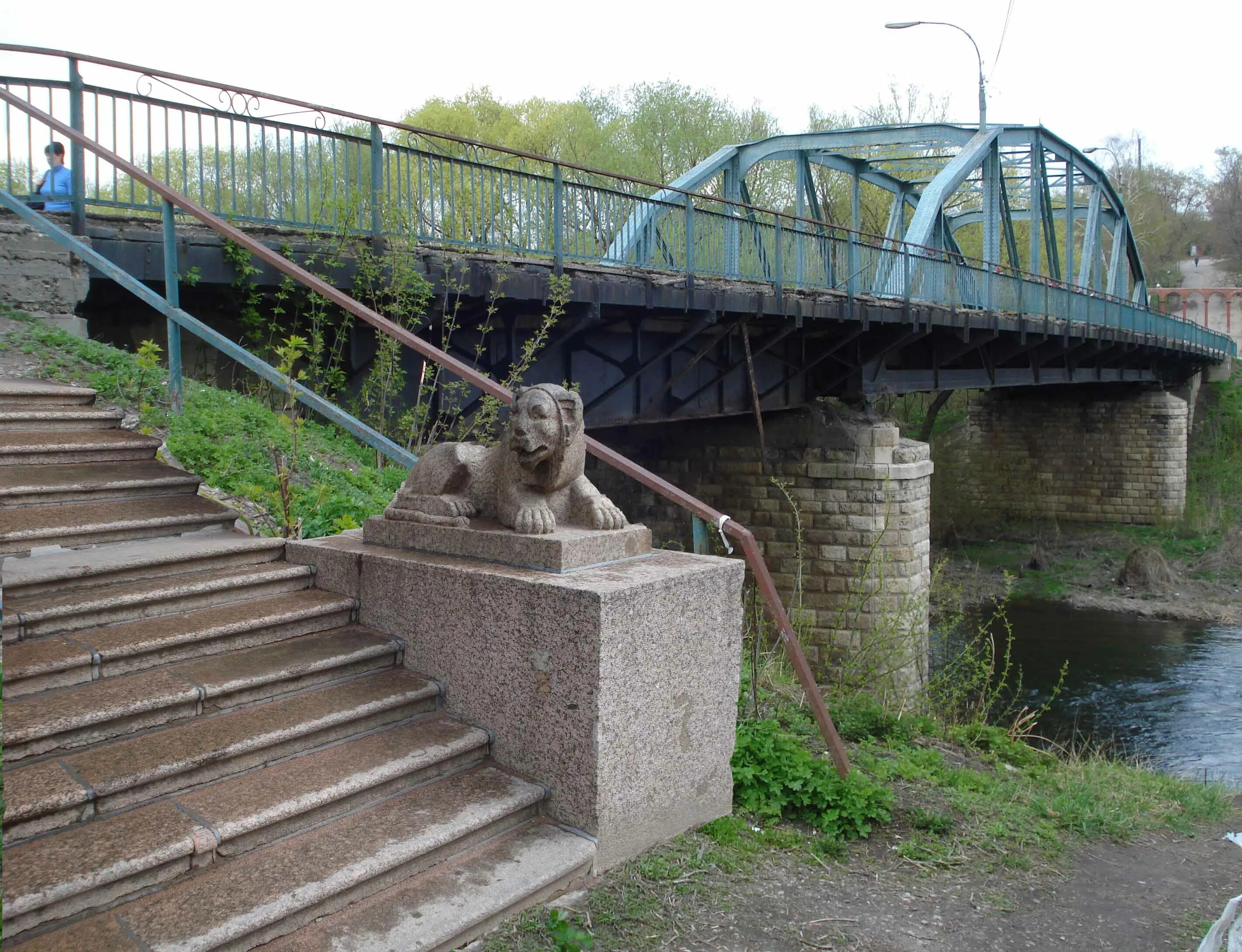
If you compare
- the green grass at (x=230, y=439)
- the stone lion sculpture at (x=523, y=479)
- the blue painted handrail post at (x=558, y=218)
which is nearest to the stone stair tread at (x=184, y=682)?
the stone lion sculpture at (x=523, y=479)

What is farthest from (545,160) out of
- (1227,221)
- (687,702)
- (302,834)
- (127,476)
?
(1227,221)

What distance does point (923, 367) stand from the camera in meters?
18.8

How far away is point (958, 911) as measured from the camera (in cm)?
371

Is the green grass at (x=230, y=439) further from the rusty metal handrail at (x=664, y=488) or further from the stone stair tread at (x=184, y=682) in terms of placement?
the stone stair tread at (x=184, y=682)

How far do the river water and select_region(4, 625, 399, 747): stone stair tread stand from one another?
939cm

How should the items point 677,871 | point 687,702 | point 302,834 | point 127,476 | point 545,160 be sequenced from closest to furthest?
point 302,834
point 677,871
point 687,702
point 127,476
point 545,160

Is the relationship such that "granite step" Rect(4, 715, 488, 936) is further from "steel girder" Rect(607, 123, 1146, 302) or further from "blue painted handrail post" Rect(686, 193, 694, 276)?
"steel girder" Rect(607, 123, 1146, 302)

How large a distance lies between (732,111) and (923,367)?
19.5 meters

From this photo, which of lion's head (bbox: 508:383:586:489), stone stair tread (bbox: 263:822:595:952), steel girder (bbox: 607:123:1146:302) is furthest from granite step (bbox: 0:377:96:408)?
steel girder (bbox: 607:123:1146:302)

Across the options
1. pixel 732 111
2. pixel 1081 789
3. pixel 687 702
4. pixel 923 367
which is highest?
pixel 732 111

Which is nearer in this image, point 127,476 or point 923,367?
point 127,476

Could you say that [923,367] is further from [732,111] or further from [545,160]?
[732,111]

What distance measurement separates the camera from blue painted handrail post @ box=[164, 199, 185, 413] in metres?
6.33

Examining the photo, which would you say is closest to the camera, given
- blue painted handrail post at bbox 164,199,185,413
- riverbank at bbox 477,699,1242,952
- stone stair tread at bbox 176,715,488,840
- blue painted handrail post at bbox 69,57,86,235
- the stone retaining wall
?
stone stair tread at bbox 176,715,488,840
